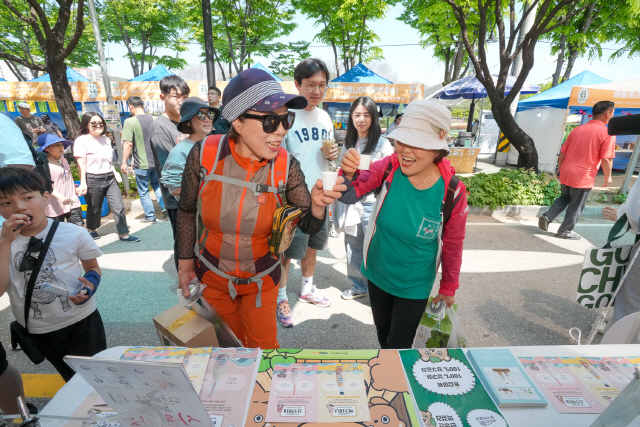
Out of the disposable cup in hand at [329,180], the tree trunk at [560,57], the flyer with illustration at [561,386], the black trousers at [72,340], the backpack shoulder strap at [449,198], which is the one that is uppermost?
the tree trunk at [560,57]

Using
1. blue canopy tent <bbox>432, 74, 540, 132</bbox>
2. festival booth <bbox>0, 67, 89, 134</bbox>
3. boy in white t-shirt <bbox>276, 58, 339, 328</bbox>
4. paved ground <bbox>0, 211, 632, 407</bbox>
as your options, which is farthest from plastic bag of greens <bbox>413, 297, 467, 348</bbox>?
festival booth <bbox>0, 67, 89, 134</bbox>

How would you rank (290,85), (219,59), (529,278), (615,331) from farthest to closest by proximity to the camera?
(219,59)
(290,85)
(529,278)
(615,331)

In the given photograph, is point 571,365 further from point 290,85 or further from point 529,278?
point 290,85

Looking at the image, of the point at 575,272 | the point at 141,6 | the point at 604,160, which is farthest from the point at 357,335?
the point at 141,6

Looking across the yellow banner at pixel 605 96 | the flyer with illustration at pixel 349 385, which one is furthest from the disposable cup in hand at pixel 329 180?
the yellow banner at pixel 605 96

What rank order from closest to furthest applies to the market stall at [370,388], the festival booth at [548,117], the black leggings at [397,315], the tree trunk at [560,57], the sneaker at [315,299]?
the market stall at [370,388] < the black leggings at [397,315] < the sneaker at [315,299] < the festival booth at [548,117] < the tree trunk at [560,57]

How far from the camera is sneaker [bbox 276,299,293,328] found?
124 inches

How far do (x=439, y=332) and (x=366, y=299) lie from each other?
1.85 metres

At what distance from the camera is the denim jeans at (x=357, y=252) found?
3422 millimetres

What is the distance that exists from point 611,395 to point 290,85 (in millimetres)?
10912

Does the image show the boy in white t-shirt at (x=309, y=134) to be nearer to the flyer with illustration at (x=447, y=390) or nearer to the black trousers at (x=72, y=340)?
the black trousers at (x=72, y=340)

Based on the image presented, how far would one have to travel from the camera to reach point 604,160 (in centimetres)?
526

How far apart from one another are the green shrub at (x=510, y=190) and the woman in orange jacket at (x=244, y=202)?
5.86m

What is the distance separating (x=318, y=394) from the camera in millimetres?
1195
